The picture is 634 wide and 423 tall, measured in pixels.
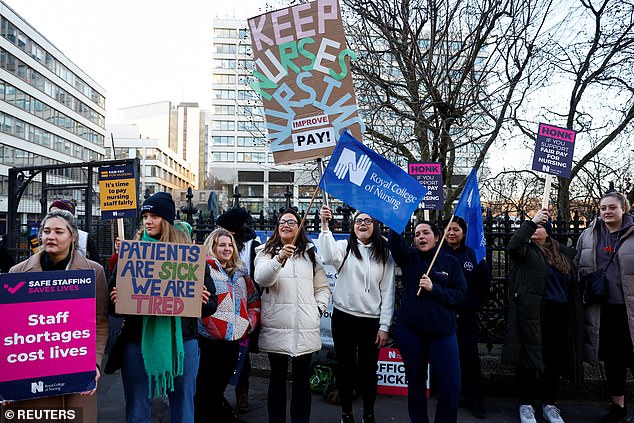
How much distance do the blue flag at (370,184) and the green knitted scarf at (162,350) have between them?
5.44 feet

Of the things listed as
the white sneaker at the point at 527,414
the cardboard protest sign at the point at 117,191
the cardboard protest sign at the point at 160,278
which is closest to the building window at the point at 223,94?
the cardboard protest sign at the point at 117,191

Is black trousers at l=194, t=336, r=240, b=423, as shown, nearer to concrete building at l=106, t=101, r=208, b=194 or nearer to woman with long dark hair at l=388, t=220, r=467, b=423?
woman with long dark hair at l=388, t=220, r=467, b=423

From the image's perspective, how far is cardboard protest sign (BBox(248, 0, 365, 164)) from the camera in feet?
14.7

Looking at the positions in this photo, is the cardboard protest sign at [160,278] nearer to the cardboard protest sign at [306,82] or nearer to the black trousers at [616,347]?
the cardboard protest sign at [306,82]

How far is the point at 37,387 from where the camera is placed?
2.70m

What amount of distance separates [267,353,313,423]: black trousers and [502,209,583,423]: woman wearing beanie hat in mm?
1993

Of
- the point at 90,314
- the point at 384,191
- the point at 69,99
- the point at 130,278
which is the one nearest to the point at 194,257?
the point at 130,278

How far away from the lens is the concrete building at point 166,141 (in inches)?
3452

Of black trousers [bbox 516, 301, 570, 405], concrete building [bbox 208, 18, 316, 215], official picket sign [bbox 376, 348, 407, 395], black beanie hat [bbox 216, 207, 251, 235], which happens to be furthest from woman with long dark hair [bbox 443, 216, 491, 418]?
concrete building [bbox 208, 18, 316, 215]

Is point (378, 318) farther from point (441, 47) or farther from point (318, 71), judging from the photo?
point (441, 47)

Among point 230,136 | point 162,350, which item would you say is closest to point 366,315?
point 162,350

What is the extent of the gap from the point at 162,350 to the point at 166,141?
401ft

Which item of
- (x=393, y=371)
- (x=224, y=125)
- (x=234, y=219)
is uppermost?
(x=224, y=125)

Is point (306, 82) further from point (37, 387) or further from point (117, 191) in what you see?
point (37, 387)
